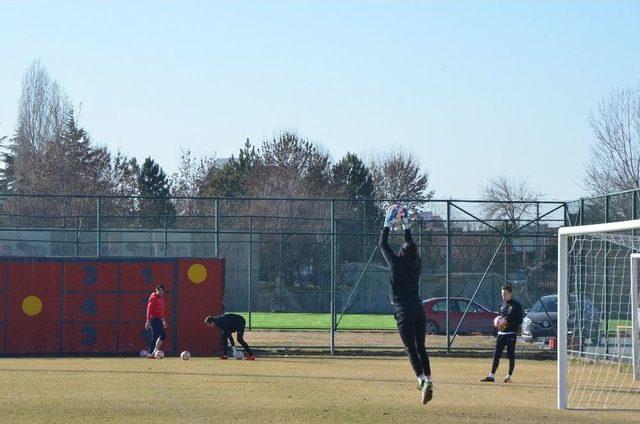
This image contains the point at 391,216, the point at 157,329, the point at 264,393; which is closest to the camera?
the point at 391,216

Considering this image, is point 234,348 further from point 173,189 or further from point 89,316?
point 173,189

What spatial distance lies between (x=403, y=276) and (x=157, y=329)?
1253cm

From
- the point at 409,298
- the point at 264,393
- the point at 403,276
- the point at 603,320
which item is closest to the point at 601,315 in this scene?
the point at 603,320

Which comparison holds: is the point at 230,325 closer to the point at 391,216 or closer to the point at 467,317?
the point at 467,317

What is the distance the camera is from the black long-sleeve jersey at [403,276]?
44.0ft

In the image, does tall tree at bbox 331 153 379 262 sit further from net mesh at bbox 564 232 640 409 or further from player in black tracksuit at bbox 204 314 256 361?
net mesh at bbox 564 232 640 409

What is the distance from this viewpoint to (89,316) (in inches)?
1030

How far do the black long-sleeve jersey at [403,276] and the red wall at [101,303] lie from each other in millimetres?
13184

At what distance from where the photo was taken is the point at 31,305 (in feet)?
85.0

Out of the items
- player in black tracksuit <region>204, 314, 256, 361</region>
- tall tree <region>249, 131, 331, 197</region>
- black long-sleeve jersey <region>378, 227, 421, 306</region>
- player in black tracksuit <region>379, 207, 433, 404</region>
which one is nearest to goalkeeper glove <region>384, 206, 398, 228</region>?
player in black tracksuit <region>379, 207, 433, 404</region>

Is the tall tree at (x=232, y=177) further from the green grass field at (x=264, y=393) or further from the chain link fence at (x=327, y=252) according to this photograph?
the green grass field at (x=264, y=393)

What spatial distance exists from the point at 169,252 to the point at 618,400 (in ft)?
47.8

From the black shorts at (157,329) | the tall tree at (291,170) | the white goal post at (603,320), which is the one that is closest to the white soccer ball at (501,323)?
the white goal post at (603,320)

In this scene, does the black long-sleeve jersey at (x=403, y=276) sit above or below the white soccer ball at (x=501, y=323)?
above
